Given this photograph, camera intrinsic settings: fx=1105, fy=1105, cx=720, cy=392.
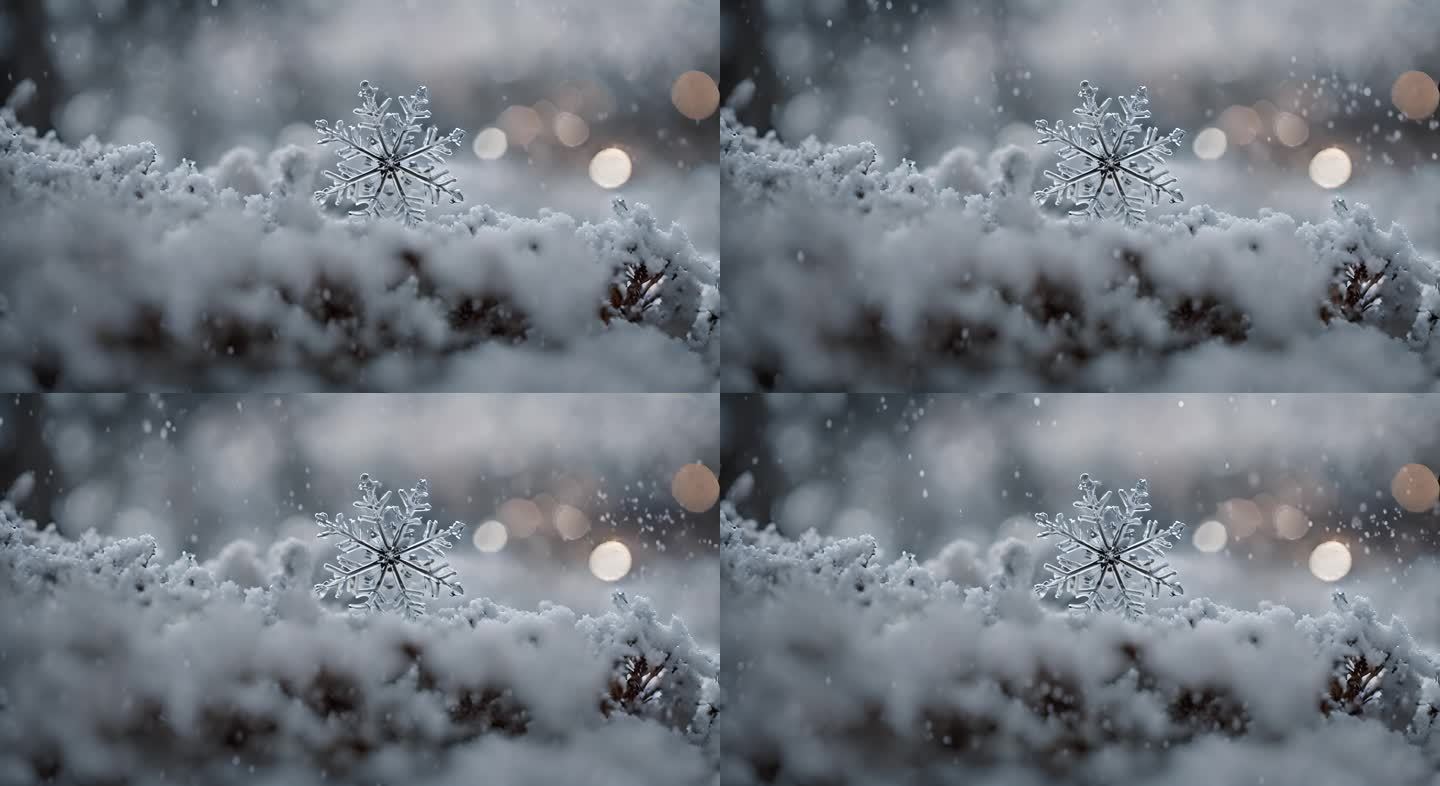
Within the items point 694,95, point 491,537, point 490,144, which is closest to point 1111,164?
point 694,95

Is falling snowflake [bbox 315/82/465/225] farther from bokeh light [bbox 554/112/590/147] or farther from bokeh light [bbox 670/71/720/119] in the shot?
bokeh light [bbox 670/71/720/119]

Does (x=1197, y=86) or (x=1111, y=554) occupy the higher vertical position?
(x=1197, y=86)

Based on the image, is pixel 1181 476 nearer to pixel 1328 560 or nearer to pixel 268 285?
pixel 1328 560

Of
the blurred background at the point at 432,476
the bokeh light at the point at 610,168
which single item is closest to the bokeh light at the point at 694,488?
the blurred background at the point at 432,476

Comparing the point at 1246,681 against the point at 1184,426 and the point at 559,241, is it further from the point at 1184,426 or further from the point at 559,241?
the point at 559,241

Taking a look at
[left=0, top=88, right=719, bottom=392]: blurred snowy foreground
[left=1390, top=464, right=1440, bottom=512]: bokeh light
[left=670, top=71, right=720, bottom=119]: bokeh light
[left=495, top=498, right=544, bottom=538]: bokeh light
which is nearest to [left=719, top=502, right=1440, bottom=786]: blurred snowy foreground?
[left=1390, top=464, right=1440, bottom=512]: bokeh light

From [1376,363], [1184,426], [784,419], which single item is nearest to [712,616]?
[784,419]
